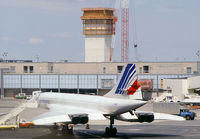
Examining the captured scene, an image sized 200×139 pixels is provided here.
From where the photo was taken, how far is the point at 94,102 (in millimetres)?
45594

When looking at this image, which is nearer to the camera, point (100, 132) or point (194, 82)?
point (100, 132)

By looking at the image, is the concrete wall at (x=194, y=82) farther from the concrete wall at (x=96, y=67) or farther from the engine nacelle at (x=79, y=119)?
the engine nacelle at (x=79, y=119)

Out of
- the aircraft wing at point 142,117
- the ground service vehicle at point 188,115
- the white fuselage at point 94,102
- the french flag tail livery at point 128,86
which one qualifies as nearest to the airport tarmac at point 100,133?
the aircraft wing at point 142,117

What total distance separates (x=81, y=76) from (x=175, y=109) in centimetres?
6988

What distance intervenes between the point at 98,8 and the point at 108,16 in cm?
480

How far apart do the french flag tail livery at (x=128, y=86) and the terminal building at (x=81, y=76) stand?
315 ft

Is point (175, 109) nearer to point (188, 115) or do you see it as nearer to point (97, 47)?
point (188, 115)

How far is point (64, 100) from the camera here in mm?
47875

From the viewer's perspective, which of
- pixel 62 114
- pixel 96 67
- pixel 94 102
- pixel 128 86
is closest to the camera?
pixel 128 86

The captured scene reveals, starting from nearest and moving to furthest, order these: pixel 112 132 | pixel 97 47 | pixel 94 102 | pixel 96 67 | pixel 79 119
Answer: pixel 79 119 → pixel 94 102 → pixel 112 132 → pixel 96 67 → pixel 97 47

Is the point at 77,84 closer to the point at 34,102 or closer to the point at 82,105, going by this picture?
the point at 34,102

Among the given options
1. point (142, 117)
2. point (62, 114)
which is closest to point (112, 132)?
point (142, 117)

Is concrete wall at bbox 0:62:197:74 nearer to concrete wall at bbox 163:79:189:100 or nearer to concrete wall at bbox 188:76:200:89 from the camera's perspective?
concrete wall at bbox 163:79:189:100

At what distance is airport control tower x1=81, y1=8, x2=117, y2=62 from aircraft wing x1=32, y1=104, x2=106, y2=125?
388 feet
